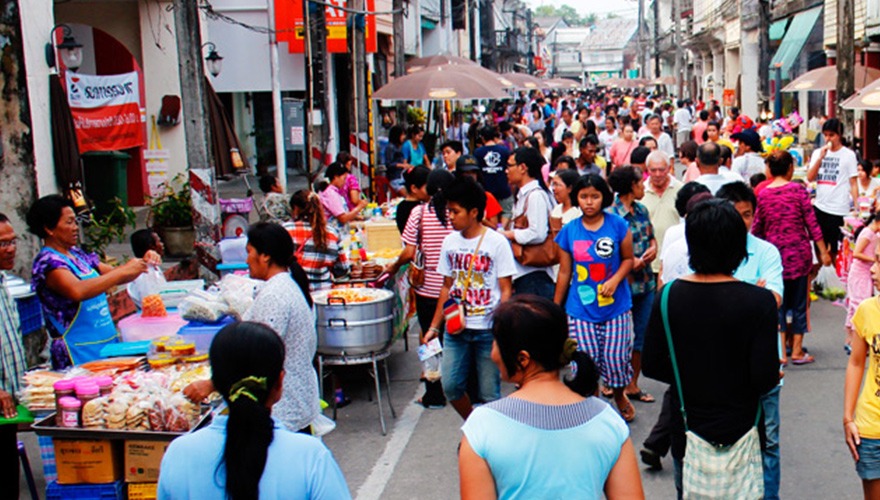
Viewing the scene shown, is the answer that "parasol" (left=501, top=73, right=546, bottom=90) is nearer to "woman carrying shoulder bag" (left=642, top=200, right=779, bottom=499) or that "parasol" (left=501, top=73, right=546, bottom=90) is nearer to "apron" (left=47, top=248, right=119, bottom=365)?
"apron" (left=47, top=248, right=119, bottom=365)

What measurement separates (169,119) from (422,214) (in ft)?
35.9

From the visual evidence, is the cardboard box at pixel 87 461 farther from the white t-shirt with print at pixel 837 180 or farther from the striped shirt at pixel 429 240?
the white t-shirt with print at pixel 837 180

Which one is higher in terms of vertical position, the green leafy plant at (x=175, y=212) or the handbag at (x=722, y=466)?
the green leafy plant at (x=175, y=212)

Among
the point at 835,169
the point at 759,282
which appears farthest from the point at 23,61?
the point at 835,169

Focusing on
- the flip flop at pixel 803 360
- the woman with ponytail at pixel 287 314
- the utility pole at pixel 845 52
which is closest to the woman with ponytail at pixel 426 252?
the woman with ponytail at pixel 287 314

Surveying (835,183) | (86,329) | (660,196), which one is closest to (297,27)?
(835,183)

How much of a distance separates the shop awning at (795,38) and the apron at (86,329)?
25.3m

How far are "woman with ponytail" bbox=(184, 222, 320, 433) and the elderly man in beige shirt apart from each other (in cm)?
412

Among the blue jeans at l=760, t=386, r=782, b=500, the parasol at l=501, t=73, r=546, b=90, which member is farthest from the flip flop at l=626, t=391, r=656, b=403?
the parasol at l=501, t=73, r=546, b=90

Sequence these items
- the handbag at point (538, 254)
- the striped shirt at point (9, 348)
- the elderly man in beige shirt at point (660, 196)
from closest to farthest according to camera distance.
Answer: the striped shirt at point (9, 348), the handbag at point (538, 254), the elderly man in beige shirt at point (660, 196)

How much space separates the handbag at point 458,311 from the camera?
20.1ft

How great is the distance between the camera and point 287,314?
484 cm

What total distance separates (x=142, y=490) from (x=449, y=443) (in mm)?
2479

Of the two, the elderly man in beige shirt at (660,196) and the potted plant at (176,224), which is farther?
the potted plant at (176,224)
